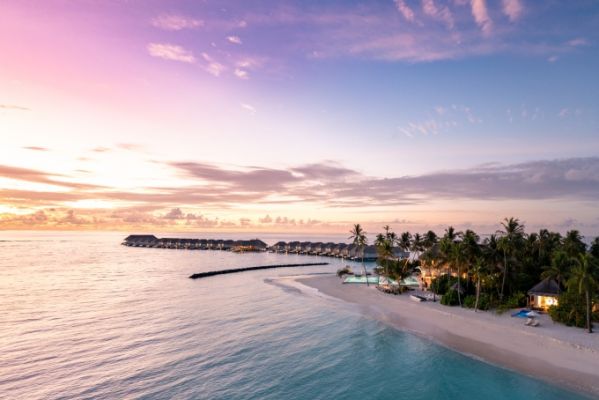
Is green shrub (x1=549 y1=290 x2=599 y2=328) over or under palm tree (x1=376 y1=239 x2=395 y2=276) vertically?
under

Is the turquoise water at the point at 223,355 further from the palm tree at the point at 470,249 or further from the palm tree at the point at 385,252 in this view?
the palm tree at the point at 470,249

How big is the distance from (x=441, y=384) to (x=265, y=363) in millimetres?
15874

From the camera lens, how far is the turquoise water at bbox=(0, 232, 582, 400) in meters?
31.1

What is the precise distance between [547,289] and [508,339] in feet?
46.7

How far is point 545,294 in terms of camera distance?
51094 millimetres

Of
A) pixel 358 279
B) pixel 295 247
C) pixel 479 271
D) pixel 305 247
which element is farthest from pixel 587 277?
pixel 295 247

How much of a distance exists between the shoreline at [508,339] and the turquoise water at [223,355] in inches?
79.6

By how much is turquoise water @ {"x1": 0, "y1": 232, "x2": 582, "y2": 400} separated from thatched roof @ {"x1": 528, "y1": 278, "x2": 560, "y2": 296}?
19988 millimetres

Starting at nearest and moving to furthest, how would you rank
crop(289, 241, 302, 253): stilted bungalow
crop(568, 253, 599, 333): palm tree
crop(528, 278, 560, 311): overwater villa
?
crop(568, 253, 599, 333): palm tree → crop(528, 278, 560, 311): overwater villa → crop(289, 241, 302, 253): stilted bungalow

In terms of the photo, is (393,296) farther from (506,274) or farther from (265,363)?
(265,363)

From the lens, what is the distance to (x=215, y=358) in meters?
37.9

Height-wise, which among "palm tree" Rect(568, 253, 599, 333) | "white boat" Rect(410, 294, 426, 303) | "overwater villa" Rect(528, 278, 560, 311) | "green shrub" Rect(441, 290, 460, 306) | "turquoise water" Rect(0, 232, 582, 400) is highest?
"palm tree" Rect(568, 253, 599, 333)

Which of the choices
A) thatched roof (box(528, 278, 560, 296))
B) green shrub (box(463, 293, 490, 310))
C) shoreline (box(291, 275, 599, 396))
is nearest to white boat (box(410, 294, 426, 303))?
shoreline (box(291, 275, 599, 396))

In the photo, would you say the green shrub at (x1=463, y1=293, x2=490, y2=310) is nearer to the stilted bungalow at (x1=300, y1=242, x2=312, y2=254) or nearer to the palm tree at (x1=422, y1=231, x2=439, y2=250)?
the palm tree at (x1=422, y1=231, x2=439, y2=250)
